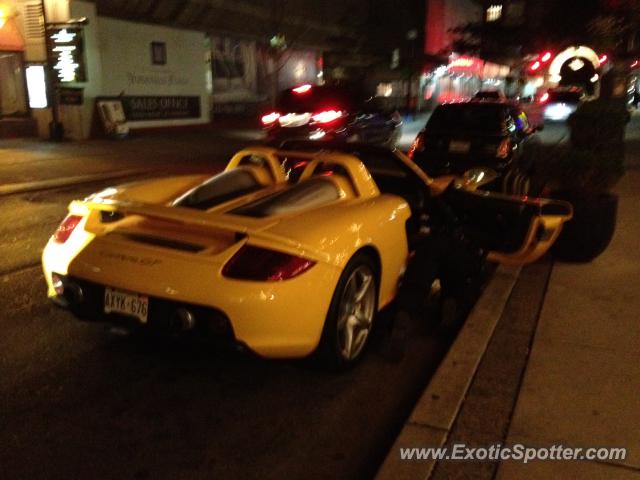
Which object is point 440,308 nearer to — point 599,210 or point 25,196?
point 599,210

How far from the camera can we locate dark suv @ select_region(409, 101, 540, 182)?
10.6 metres

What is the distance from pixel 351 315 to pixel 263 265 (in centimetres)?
79

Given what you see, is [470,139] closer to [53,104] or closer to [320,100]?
[320,100]

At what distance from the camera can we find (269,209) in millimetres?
4039

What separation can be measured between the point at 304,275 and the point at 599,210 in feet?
12.7

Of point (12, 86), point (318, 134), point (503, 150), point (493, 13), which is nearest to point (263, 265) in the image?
point (503, 150)

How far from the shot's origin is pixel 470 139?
10812 millimetres

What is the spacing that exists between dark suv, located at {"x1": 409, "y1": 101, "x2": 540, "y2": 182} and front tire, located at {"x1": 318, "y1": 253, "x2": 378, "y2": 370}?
21.1 ft

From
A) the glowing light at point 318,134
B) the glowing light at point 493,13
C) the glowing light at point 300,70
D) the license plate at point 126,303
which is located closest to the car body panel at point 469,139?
the glowing light at point 493,13

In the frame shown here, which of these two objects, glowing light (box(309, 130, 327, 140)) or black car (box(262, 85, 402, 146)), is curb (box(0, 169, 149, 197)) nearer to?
black car (box(262, 85, 402, 146))

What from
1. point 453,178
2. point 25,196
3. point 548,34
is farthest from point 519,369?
point 25,196

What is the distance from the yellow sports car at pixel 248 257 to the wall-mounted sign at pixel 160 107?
53.7 ft

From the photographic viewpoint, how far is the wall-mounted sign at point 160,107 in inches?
797

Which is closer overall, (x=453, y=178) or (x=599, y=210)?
(x=453, y=178)
